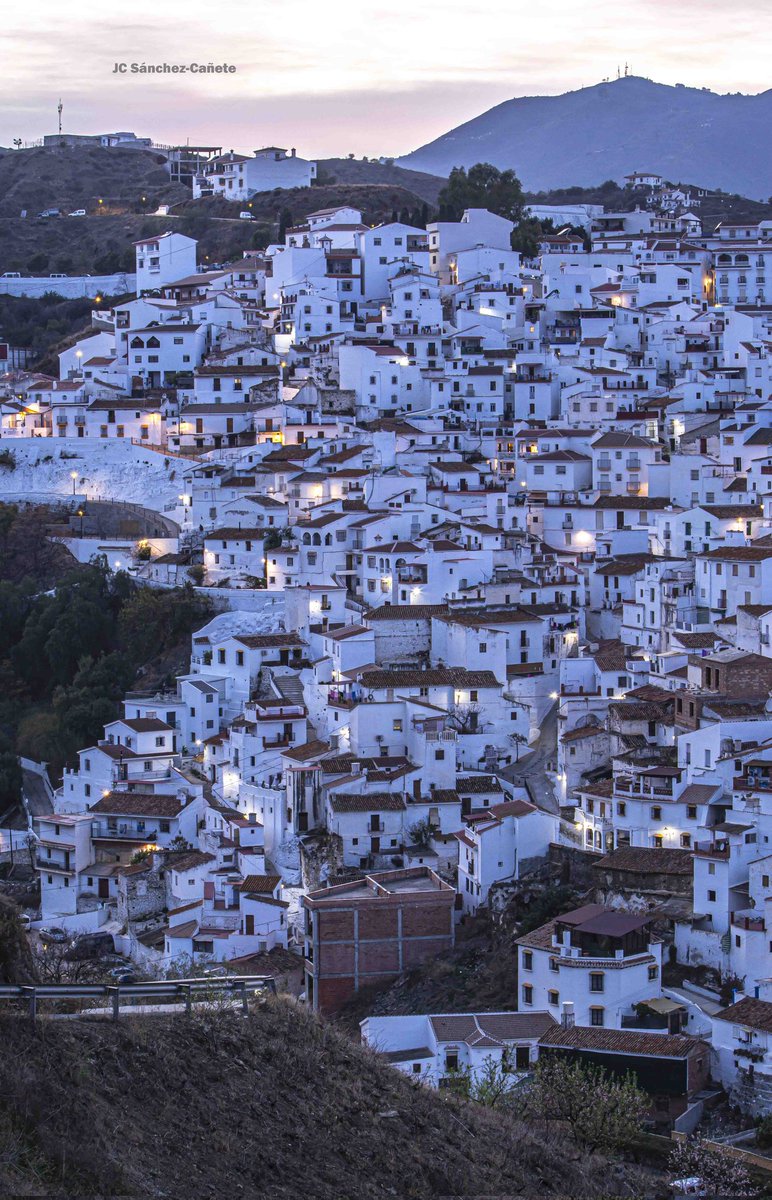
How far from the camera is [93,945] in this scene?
93.3ft

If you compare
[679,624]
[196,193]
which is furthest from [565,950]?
[196,193]

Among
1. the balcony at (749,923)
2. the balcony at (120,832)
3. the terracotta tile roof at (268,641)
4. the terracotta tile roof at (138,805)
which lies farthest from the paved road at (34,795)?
the balcony at (749,923)

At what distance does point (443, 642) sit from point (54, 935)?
28.1ft

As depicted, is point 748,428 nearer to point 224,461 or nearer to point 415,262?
point 224,461

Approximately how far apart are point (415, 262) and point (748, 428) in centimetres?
1772

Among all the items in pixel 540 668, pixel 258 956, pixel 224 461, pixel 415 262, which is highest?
pixel 415 262

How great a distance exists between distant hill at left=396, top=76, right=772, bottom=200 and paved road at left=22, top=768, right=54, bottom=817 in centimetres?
7017

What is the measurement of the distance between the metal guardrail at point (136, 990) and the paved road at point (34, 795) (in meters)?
25.2

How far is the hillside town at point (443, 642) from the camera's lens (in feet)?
76.3

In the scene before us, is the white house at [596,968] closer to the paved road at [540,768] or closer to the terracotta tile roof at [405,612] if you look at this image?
the paved road at [540,768]

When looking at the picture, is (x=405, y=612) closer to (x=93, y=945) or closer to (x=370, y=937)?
(x=93, y=945)

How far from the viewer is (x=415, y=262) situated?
5503cm

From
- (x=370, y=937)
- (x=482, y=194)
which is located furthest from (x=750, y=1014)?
(x=482, y=194)

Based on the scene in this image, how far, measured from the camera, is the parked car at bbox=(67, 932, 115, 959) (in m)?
27.8
